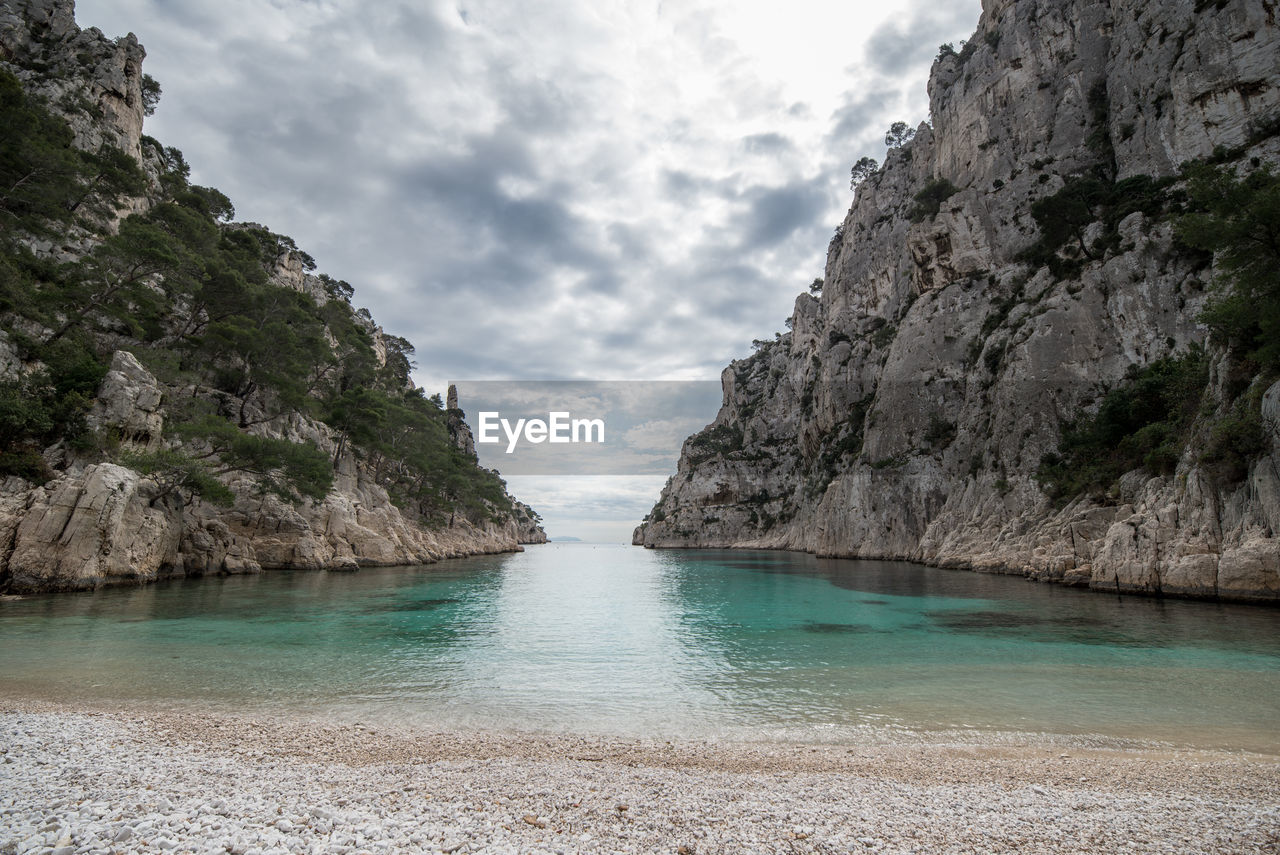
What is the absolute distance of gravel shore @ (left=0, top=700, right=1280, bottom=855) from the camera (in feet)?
14.7

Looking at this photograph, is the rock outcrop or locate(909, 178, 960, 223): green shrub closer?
the rock outcrop

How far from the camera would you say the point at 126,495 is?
23.1 metres

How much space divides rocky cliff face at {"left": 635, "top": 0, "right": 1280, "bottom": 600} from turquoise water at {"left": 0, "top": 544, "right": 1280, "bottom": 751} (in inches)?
200

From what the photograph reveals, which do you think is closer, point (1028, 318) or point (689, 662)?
point (689, 662)

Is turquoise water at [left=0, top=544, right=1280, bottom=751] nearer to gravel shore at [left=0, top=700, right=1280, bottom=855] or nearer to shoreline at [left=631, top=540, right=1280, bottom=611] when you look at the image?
shoreline at [left=631, top=540, right=1280, bottom=611]

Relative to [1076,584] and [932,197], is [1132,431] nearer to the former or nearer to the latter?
[1076,584]

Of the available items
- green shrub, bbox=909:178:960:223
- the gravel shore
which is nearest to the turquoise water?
the gravel shore

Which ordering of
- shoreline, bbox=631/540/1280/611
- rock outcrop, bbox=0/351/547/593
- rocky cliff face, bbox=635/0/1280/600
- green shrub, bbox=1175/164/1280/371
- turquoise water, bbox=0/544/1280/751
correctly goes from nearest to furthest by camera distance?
1. turquoise water, bbox=0/544/1280/751
2. shoreline, bbox=631/540/1280/611
3. green shrub, bbox=1175/164/1280/371
4. rock outcrop, bbox=0/351/547/593
5. rocky cliff face, bbox=635/0/1280/600

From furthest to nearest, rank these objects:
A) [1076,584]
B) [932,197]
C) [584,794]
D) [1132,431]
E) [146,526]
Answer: [932,197] < [1132,431] < [1076,584] < [146,526] < [584,794]

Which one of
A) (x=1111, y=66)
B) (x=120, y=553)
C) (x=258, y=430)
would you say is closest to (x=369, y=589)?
(x=120, y=553)

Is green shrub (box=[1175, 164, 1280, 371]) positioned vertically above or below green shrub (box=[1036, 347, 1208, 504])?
above

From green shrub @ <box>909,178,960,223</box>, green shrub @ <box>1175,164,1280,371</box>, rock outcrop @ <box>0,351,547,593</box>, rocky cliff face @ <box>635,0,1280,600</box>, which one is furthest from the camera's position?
green shrub @ <box>909,178,960,223</box>

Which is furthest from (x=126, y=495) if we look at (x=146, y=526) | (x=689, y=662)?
(x=689, y=662)

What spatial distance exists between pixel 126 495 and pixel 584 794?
2688 cm
